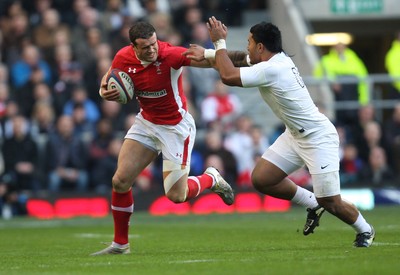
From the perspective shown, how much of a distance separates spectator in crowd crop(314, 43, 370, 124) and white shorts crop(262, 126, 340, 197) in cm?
1029

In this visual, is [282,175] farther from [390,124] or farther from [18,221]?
[390,124]

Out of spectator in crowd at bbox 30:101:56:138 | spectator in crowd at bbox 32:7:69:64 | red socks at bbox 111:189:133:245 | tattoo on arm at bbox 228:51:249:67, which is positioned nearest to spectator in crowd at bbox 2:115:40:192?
spectator in crowd at bbox 30:101:56:138

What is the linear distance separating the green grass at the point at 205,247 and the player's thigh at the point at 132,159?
0.79 m

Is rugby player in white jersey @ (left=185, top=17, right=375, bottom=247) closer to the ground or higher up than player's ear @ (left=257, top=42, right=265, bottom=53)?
closer to the ground

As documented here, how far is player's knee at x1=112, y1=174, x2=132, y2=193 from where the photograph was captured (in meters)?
11.4

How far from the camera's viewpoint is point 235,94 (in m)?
22.8

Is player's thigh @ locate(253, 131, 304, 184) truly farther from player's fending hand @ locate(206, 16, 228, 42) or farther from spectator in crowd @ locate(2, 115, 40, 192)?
spectator in crowd @ locate(2, 115, 40, 192)

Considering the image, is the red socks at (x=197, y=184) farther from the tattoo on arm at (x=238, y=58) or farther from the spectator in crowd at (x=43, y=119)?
the spectator in crowd at (x=43, y=119)

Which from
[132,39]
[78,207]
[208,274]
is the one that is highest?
[132,39]

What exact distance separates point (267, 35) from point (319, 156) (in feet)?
4.17

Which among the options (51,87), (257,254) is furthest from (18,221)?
(257,254)

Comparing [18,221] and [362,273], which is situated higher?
[362,273]

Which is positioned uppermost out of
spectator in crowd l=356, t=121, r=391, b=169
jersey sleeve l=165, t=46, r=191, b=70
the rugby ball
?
jersey sleeve l=165, t=46, r=191, b=70

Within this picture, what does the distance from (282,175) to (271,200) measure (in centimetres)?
850
